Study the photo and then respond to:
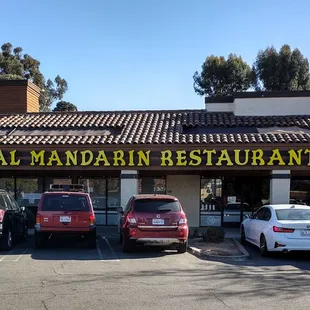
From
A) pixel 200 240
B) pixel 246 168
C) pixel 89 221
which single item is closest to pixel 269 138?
pixel 246 168

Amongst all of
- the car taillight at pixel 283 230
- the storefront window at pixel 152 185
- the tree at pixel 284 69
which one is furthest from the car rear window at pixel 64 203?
the tree at pixel 284 69

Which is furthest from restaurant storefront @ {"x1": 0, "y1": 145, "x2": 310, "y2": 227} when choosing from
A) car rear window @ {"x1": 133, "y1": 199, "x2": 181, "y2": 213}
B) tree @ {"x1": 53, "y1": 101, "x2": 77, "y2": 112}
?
tree @ {"x1": 53, "y1": 101, "x2": 77, "y2": 112}

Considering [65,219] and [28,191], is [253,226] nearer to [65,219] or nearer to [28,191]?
[65,219]

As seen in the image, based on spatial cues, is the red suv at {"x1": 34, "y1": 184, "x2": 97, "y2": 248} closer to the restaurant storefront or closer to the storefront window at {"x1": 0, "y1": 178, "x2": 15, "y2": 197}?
the restaurant storefront

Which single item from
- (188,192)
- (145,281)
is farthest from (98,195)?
(145,281)

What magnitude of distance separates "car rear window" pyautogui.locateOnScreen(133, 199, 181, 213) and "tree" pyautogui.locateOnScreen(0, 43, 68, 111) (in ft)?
126

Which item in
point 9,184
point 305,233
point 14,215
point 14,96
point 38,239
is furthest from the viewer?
point 14,96

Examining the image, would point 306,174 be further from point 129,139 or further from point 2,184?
point 2,184

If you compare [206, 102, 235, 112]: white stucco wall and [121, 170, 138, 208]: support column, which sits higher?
[206, 102, 235, 112]: white stucco wall

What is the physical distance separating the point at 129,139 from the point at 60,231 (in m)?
6.56

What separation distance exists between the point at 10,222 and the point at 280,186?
32.9 ft

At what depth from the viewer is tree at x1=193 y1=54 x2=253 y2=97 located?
50500mm

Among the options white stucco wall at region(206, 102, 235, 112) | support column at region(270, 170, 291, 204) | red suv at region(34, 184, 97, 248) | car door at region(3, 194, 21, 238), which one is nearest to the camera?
red suv at region(34, 184, 97, 248)

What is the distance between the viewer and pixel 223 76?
2023 inches
